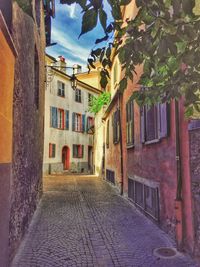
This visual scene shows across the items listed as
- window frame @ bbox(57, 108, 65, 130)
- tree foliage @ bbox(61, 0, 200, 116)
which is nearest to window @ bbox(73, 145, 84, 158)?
window frame @ bbox(57, 108, 65, 130)

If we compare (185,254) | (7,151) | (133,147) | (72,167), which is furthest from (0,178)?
(72,167)

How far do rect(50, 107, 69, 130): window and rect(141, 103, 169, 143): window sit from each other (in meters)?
18.8

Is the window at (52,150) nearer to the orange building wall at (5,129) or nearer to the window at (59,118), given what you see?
the window at (59,118)

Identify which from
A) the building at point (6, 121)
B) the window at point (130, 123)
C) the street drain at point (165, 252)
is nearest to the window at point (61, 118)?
the window at point (130, 123)

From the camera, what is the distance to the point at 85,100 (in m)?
32.2

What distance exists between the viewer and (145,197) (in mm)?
8086

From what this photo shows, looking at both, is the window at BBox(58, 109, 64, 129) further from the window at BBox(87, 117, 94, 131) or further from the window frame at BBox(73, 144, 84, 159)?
the window at BBox(87, 117, 94, 131)

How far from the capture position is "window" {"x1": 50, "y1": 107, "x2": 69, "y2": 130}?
86.1 ft

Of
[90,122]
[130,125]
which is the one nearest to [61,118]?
[90,122]

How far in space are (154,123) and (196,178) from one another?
2.76 metres

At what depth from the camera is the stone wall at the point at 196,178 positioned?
469 centimetres

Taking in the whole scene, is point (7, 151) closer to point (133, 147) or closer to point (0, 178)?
point (0, 178)

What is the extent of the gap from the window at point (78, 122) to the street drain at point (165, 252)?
2526cm

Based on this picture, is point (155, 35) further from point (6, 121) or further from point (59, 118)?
point (59, 118)
